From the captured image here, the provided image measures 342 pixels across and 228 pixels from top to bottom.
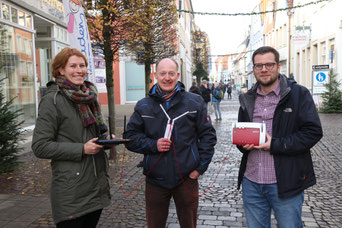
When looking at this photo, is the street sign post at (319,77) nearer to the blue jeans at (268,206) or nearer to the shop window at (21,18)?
the shop window at (21,18)

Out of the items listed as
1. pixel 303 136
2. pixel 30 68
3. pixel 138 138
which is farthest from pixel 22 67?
pixel 303 136

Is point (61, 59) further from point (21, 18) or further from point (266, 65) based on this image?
point (21, 18)

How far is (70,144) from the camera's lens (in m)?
2.50

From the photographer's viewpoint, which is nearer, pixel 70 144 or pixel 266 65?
pixel 70 144

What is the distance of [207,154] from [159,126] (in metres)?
0.46

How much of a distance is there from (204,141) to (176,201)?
0.57m

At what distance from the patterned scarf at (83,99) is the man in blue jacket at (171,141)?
358 mm

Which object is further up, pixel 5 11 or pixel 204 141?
pixel 5 11

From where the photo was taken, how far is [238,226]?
4.09m

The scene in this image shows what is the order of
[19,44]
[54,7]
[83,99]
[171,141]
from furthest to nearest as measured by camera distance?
[54,7] < [19,44] < [171,141] < [83,99]

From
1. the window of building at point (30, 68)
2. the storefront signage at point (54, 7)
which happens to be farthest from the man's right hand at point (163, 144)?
the storefront signage at point (54, 7)

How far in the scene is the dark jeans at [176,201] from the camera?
114 inches

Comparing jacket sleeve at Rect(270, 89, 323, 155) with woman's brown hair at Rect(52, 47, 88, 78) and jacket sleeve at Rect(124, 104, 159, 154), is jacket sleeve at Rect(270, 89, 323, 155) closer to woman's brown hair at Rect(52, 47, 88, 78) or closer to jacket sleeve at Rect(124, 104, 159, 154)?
jacket sleeve at Rect(124, 104, 159, 154)

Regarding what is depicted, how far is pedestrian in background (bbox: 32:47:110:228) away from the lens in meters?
2.48
